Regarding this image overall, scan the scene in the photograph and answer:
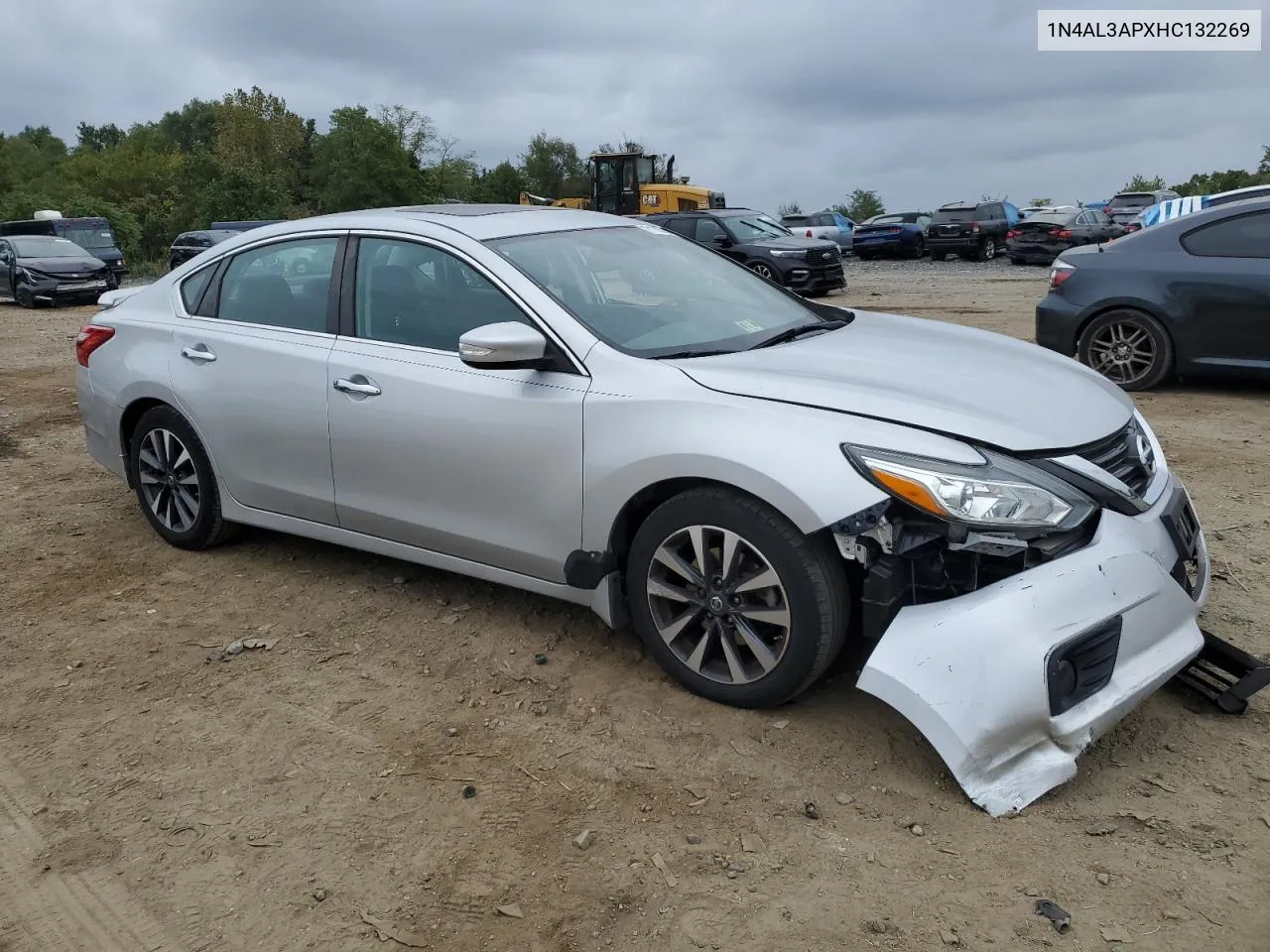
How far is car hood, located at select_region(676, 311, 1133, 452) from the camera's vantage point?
10.1 ft

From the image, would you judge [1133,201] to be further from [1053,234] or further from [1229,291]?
[1229,291]

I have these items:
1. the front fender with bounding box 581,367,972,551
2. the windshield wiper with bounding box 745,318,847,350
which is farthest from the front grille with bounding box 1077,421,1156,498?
the windshield wiper with bounding box 745,318,847,350

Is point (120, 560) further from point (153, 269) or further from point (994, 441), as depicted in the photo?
point (153, 269)

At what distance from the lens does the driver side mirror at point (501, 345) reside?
134 inches

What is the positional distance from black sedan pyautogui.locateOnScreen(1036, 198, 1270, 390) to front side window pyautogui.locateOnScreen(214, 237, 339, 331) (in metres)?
6.16

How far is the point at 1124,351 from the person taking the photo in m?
8.18

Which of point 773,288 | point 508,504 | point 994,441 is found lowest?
point 508,504

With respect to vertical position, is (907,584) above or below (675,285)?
below

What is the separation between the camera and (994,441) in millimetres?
2975

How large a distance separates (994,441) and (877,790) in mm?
1039

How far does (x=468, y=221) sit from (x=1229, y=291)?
19.5ft

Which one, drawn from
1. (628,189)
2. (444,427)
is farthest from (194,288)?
(628,189)

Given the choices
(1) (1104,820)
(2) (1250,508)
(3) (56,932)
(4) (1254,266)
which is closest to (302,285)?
(3) (56,932)

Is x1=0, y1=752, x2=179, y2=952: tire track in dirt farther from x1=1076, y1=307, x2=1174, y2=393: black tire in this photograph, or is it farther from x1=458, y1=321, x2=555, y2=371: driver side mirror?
x1=1076, y1=307, x2=1174, y2=393: black tire
